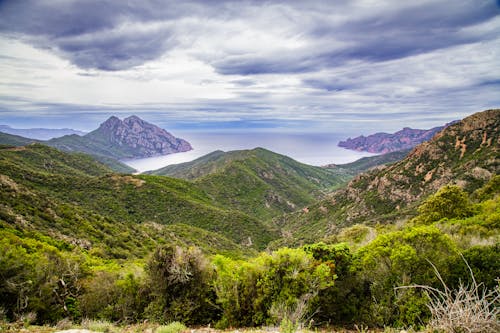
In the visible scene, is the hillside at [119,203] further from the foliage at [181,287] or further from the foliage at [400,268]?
the foliage at [400,268]

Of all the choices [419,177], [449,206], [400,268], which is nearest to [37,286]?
[400,268]

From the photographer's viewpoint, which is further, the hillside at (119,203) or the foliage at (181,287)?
the hillside at (119,203)

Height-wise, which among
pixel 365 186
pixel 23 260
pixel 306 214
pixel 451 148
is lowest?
pixel 306 214

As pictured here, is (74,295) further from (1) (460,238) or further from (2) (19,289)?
(1) (460,238)

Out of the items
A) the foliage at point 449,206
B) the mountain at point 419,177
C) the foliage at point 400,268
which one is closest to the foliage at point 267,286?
the foliage at point 400,268

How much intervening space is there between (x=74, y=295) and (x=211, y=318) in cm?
960

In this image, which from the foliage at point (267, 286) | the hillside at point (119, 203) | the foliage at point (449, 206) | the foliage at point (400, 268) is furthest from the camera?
the hillside at point (119, 203)

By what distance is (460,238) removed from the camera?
75.0 ft

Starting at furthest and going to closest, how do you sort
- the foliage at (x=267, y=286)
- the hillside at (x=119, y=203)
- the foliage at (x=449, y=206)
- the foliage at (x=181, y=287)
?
the hillside at (x=119, y=203) → the foliage at (x=449, y=206) → the foliage at (x=181, y=287) → the foliage at (x=267, y=286)

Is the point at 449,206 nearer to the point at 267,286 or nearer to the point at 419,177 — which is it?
the point at 267,286

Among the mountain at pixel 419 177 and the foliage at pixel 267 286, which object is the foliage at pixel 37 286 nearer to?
the foliage at pixel 267 286

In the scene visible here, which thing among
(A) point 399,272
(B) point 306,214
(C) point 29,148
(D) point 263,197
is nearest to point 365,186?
(B) point 306,214

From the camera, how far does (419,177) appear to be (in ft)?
318

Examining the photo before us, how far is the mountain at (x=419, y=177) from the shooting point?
8300 centimetres
